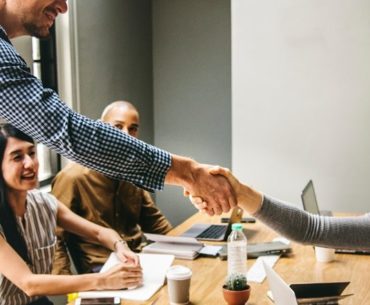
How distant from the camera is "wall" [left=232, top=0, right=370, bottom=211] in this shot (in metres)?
3.63

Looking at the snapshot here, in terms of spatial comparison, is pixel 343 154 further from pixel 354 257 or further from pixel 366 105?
pixel 354 257

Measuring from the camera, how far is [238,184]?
5.87 feet

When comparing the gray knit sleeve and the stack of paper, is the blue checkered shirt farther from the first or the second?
the stack of paper

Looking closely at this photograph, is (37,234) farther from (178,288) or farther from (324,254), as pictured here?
(324,254)

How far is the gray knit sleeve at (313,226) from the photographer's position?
1.76m

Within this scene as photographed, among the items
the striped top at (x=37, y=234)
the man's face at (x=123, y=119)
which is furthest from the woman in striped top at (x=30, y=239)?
the man's face at (x=123, y=119)

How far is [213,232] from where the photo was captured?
9.23 feet

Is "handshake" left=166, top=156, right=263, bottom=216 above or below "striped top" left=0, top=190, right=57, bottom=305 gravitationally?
above

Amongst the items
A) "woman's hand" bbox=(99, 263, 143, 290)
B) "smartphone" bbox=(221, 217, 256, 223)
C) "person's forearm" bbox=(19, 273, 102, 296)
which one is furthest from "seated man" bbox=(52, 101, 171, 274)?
"woman's hand" bbox=(99, 263, 143, 290)

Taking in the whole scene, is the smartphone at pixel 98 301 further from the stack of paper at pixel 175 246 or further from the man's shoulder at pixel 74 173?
the man's shoulder at pixel 74 173

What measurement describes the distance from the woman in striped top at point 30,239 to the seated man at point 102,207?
0.75 ft

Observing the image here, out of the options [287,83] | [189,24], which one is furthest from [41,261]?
[189,24]

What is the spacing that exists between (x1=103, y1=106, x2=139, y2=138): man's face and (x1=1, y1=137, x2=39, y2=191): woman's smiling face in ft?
2.85

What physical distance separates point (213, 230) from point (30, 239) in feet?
3.08
